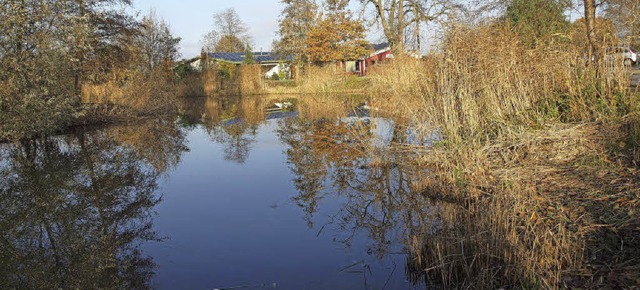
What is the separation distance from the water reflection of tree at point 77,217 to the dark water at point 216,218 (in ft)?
0.07

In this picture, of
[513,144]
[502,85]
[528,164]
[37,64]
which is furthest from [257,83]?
[528,164]

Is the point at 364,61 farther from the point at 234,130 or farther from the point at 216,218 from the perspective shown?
the point at 216,218

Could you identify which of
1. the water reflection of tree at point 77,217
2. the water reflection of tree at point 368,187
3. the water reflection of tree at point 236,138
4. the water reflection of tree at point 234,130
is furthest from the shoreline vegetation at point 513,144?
the water reflection of tree at point 234,130

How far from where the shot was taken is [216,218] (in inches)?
277

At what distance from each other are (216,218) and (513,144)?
14.8ft

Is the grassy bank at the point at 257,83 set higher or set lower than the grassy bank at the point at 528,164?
higher

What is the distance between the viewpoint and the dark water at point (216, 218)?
497cm

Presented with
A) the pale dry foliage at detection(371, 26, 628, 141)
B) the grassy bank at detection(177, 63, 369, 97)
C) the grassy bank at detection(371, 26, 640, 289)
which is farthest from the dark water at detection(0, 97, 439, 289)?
the grassy bank at detection(177, 63, 369, 97)

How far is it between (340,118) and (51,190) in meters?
11.6

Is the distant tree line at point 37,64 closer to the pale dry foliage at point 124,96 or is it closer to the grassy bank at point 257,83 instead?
the pale dry foliage at point 124,96

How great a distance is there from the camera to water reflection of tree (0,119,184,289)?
5.01 meters

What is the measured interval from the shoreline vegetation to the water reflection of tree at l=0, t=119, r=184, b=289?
2891 mm

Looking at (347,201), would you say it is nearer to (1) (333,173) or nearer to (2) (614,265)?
(1) (333,173)

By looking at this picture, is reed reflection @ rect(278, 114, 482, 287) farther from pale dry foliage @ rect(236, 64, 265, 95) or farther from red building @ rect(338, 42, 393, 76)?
red building @ rect(338, 42, 393, 76)
